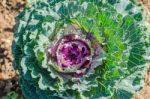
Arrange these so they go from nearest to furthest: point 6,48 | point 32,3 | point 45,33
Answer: point 45,33
point 32,3
point 6,48

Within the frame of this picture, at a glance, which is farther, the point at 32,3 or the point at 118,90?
the point at 32,3

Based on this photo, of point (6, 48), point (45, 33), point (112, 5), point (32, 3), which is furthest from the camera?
point (6, 48)

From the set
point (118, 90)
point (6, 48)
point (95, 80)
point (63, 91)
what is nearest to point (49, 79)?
point (63, 91)

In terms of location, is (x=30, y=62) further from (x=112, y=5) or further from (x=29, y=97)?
(x=112, y=5)

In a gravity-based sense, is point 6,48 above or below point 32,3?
below

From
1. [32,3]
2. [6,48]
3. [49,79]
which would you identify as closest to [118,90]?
[49,79]

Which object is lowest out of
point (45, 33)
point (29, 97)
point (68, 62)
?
point (29, 97)
